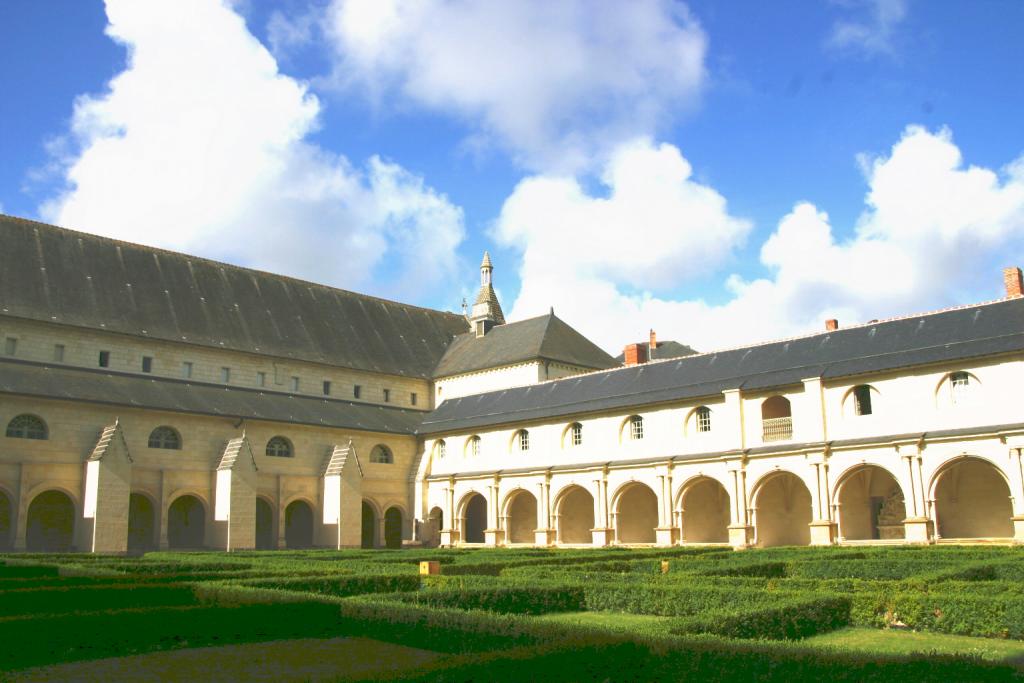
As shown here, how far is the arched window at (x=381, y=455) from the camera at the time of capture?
151ft

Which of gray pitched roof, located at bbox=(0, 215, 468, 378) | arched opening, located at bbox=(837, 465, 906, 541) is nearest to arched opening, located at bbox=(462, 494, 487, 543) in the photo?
gray pitched roof, located at bbox=(0, 215, 468, 378)

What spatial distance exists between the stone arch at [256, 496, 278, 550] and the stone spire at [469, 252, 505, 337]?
19.0 meters

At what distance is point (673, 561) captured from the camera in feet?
74.4

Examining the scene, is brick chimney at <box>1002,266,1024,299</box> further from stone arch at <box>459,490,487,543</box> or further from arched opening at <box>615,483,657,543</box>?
stone arch at <box>459,490,487,543</box>

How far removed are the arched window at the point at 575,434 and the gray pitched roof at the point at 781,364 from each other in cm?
83

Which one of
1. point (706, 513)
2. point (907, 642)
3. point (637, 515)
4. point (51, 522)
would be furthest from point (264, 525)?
point (907, 642)

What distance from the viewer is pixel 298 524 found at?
145 feet

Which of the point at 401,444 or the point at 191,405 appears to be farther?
the point at 401,444

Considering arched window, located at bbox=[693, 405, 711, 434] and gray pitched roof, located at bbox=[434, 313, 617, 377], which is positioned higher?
gray pitched roof, located at bbox=[434, 313, 617, 377]

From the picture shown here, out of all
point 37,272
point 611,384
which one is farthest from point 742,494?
point 37,272

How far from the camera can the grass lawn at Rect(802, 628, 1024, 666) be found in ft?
36.2

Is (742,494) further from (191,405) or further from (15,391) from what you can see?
(15,391)

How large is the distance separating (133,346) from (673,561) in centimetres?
2970

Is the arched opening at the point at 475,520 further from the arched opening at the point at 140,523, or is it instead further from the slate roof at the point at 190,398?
the arched opening at the point at 140,523
